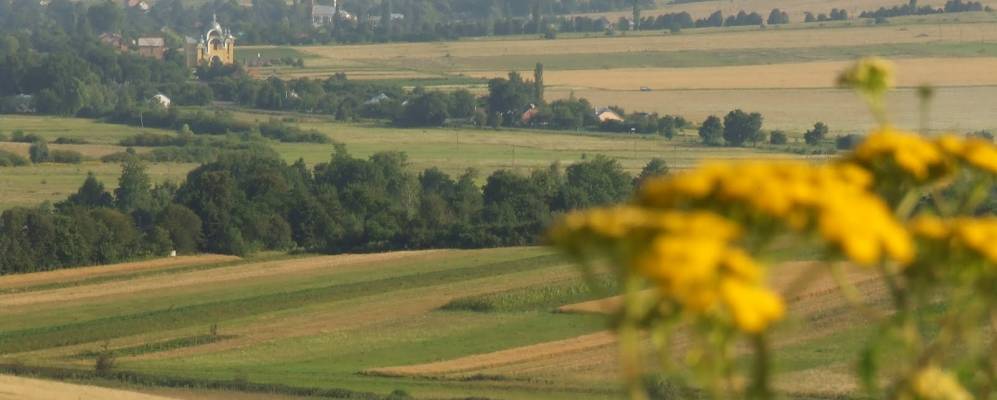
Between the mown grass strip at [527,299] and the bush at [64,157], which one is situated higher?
the mown grass strip at [527,299]

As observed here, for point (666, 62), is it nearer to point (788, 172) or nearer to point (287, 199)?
point (287, 199)

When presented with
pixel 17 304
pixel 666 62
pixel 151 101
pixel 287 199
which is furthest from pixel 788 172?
pixel 666 62

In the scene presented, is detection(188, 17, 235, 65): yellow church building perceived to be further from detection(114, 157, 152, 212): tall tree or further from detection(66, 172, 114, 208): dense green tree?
detection(66, 172, 114, 208): dense green tree

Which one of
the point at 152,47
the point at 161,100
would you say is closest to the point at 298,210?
the point at 161,100

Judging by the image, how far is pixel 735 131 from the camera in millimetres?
100625

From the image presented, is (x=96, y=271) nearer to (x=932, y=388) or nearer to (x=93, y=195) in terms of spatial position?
(x=93, y=195)

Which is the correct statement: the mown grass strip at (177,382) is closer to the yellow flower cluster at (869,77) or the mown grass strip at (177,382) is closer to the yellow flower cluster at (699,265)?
the yellow flower cluster at (869,77)

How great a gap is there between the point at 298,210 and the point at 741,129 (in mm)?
37686

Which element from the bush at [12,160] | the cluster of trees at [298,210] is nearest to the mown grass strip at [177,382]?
the cluster of trees at [298,210]

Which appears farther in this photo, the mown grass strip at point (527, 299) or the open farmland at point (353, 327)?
the mown grass strip at point (527, 299)

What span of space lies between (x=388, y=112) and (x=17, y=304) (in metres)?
75.5

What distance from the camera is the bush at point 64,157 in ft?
307

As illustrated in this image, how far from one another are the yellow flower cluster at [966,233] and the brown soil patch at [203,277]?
46.3 metres

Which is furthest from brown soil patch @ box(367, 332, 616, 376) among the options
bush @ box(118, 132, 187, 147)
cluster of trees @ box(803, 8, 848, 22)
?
cluster of trees @ box(803, 8, 848, 22)
